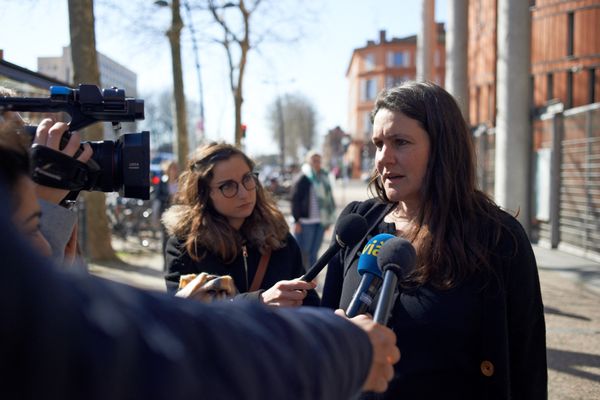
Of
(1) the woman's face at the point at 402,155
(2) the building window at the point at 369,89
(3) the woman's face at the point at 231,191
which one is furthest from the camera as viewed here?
(2) the building window at the point at 369,89

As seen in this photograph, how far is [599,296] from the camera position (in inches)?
291

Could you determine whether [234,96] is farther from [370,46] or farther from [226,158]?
[370,46]

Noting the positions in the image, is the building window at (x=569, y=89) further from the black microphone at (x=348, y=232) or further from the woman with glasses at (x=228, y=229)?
the black microphone at (x=348, y=232)

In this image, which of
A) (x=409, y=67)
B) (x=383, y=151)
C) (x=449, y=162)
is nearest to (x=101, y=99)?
(x=383, y=151)

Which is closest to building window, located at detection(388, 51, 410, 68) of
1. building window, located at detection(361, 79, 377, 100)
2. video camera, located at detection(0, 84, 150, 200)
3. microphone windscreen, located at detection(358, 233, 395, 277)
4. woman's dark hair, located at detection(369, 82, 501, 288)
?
building window, located at detection(361, 79, 377, 100)

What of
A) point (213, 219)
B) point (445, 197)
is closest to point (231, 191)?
point (213, 219)

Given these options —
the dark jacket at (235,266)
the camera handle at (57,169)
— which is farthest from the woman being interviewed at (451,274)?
the camera handle at (57,169)

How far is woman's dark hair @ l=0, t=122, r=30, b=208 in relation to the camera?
82cm

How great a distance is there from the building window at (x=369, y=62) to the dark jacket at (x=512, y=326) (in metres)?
75.2

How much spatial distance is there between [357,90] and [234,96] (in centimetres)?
6138

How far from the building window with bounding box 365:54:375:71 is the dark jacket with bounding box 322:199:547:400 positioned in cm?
7517

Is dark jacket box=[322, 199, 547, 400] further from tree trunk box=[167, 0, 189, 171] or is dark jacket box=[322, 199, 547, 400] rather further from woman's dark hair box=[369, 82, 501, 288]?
tree trunk box=[167, 0, 189, 171]

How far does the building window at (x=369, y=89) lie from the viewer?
76000 mm

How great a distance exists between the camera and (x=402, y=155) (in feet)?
7.36
